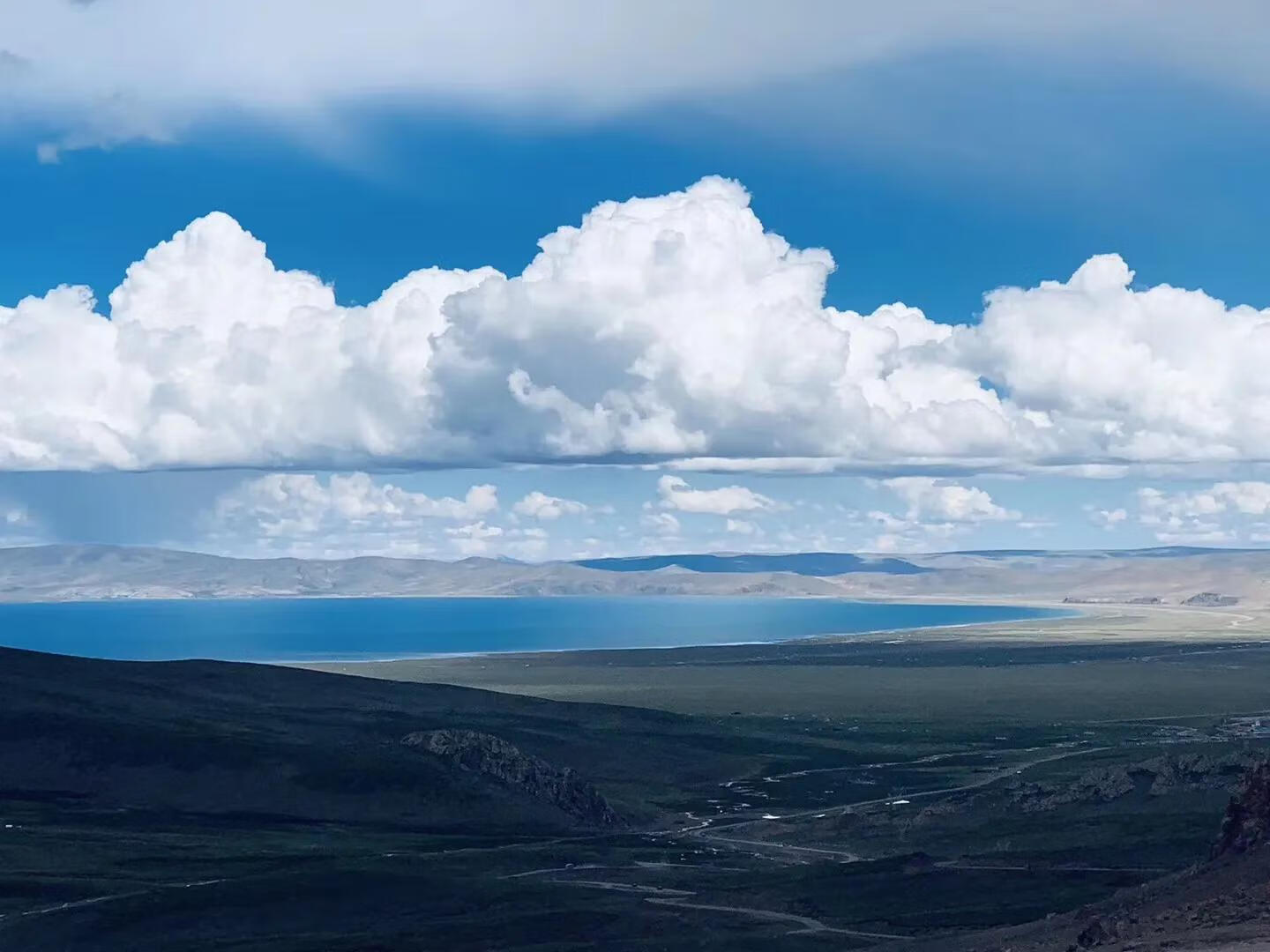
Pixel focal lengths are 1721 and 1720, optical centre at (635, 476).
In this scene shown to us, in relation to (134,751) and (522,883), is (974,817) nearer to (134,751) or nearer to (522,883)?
(522,883)

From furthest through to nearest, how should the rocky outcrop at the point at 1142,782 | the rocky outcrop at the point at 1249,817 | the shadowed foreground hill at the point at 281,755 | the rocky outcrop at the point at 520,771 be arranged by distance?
the rocky outcrop at the point at 520,771, the shadowed foreground hill at the point at 281,755, the rocky outcrop at the point at 1142,782, the rocky outcrop at the point at 1249,817

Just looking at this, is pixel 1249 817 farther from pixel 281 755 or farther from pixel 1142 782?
pixel 281 755

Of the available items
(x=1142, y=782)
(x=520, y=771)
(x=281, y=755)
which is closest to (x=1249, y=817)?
(x=1142, y=782)

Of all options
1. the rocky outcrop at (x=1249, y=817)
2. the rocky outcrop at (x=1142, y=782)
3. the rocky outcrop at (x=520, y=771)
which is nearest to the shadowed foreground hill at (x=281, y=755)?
the rocky outcrop at (x=520, y=771)

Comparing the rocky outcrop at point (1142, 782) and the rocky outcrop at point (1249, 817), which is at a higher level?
the rocky outcrop at point (1249, 817)

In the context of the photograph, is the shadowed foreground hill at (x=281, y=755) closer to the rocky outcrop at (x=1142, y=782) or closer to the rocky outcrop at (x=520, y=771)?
the rocky outcrop at (x=520, y=771)

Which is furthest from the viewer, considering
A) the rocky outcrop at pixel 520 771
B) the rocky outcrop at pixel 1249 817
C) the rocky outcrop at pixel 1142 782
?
the rocky outcrop at pixel 520 771

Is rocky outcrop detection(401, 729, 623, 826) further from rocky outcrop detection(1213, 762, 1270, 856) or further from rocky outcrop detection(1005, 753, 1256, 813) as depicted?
rocky outcrop detection(1213, 762, 1270, 856)
